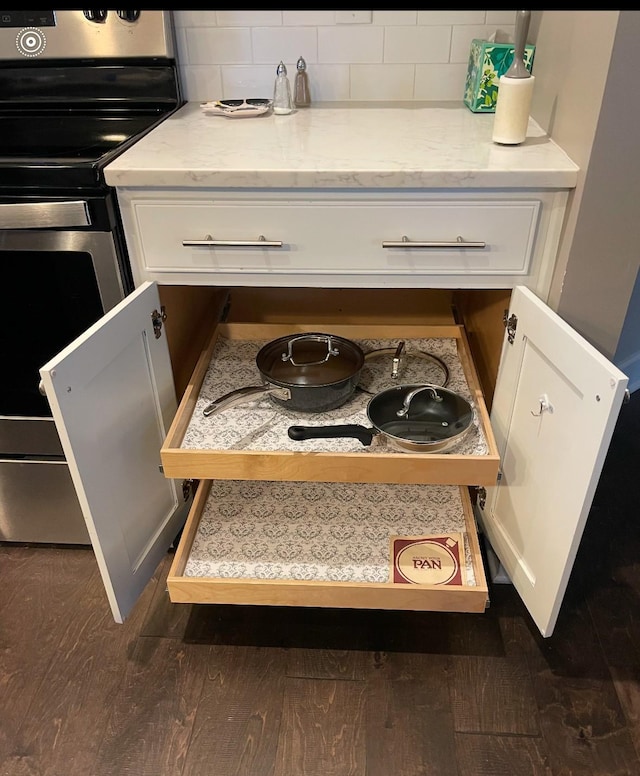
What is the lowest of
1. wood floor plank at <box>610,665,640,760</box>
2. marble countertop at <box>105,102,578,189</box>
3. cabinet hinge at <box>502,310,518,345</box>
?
wood floor plank at <box>610,665,640,760</box>

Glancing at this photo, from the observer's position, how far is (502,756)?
124 centimetres

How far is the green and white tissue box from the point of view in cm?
145

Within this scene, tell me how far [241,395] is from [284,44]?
3.05 feet

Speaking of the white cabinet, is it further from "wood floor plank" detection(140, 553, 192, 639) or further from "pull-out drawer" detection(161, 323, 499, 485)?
"wood floor plank" detection(140, 553, 192, 639)

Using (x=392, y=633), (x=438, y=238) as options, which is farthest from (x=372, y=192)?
(x=392, y=633)

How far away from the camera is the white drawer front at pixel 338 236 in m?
1.21

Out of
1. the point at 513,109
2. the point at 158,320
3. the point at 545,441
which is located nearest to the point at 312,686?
the point at 545,441

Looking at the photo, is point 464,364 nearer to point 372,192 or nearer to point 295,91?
point 372,192

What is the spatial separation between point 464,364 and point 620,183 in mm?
530

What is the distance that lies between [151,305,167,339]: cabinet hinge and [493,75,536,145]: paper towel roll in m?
0.77

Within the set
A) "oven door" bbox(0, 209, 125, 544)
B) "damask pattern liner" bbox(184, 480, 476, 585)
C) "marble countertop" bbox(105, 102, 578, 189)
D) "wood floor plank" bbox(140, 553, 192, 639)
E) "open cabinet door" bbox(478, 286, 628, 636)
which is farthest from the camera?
"wood floor plank" bbox(140, 553, 192, 639)

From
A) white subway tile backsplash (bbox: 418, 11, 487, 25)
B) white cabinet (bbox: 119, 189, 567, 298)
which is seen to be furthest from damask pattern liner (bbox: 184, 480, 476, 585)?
white subway tile backsplash (bbox: 418, 11, 487, 25)

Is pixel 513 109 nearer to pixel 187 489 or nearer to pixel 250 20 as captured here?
pixel 250 20

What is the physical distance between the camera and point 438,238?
1.24 metres
